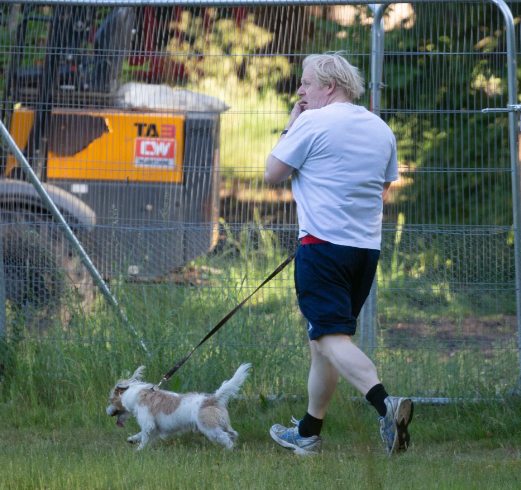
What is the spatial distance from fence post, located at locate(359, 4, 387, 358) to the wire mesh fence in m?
0.03

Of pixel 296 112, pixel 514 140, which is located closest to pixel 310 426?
pixel 296 112

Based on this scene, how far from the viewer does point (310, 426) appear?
4.06 m

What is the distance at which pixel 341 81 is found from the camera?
3779 millimetres

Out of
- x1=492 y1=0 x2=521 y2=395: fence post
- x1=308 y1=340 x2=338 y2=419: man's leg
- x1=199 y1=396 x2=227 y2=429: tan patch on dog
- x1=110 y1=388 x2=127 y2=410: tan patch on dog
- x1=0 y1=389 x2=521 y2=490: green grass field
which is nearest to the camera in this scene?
x1=0 y1=389 x2=521 y2=490: green grass field

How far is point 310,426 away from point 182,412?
72 centimetres

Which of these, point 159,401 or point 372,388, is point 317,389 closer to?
point 372,388

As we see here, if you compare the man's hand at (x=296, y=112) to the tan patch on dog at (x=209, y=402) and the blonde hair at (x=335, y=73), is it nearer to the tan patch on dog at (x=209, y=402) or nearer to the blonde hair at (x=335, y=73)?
the blonde hair at (x=335, y=73)

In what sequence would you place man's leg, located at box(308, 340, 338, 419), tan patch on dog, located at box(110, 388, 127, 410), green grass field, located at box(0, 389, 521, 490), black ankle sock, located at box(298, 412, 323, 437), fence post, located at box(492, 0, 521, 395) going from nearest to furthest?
1. green grass field, located at box(0, 389, 521, 490)
2. man's leg, located at box(308, 340, 338, 419)
3. black ankle sock, located at box(298, 412, 323, 437)
4. tan patch on dog, located at box(110, 388, 127, 410)
5. fence post, located at box(492, 0, 521, 395)

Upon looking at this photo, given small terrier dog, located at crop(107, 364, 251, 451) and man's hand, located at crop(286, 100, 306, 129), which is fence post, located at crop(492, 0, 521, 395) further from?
small terrier dog, located at crop(107, 364, 251, 451)

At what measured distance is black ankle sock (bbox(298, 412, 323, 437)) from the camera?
13.3 feet

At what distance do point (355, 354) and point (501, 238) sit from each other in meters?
1.72

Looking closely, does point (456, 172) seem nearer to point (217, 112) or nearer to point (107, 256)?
point (217, 112)

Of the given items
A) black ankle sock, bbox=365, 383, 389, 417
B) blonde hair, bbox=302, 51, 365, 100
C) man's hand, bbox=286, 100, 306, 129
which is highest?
blonde hair, bbox=302, 51, 365, 100

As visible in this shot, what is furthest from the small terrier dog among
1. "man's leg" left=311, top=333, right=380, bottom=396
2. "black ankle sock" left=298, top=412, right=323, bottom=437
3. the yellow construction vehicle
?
the yellow construction vehicle
